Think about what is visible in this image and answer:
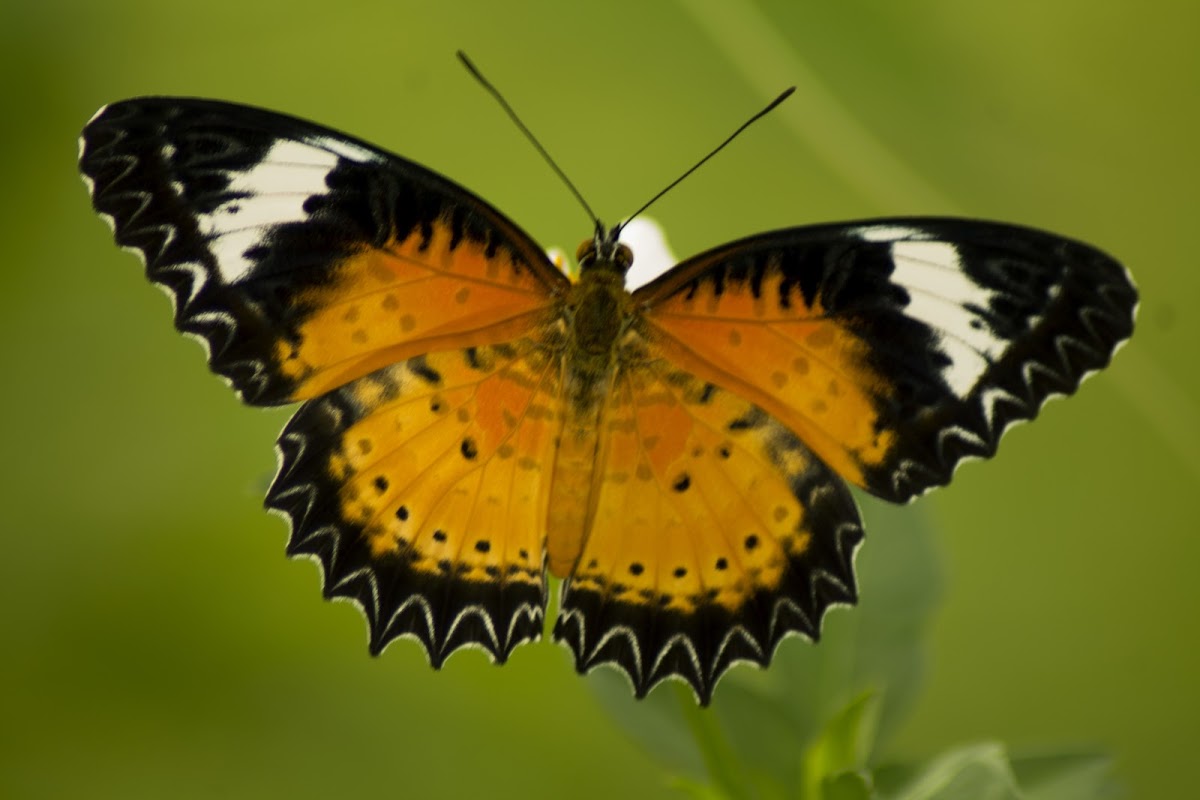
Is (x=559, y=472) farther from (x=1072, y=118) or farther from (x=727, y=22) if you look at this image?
(x=1072, y=118)

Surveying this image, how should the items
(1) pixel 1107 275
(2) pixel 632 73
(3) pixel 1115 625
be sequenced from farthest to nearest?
1. (2) pixel 632 73
2. (3) pixel 1115 625
3. (1) pixel 1107 275

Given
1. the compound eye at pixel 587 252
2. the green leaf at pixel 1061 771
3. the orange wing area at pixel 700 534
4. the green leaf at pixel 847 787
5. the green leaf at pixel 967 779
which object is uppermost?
the compound eye at pixel 587 252

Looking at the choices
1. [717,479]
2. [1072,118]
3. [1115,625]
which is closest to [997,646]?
[1115,625]

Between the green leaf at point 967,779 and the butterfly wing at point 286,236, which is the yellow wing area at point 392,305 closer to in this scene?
the butterfly wing at point 286,236

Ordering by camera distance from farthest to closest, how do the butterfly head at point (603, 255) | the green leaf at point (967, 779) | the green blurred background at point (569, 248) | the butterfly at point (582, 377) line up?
1. the green blurred background at point (569, 248)
2. the butterfly head at point (603, 255)
3. the butterfly at point (582, 377)
4. the green leaf at point (967, 779)

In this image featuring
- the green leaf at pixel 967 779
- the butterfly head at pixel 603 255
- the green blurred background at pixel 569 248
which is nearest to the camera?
the green leaf at pixel 967 779

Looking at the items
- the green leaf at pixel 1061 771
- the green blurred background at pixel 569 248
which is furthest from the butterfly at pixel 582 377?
the green blurred background at pixel 569 248

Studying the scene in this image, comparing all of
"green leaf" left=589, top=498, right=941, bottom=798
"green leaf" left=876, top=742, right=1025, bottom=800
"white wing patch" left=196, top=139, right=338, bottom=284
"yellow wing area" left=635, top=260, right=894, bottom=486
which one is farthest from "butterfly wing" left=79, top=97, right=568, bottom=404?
"green leaf" left=876, top=742, right=1025, bottom=800

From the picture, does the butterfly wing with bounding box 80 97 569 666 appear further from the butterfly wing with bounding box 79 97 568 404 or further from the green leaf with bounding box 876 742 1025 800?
the green leaf with bounding box 876 742 1025 800

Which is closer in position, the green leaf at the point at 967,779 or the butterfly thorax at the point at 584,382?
the green leaf at the point at 967,779
